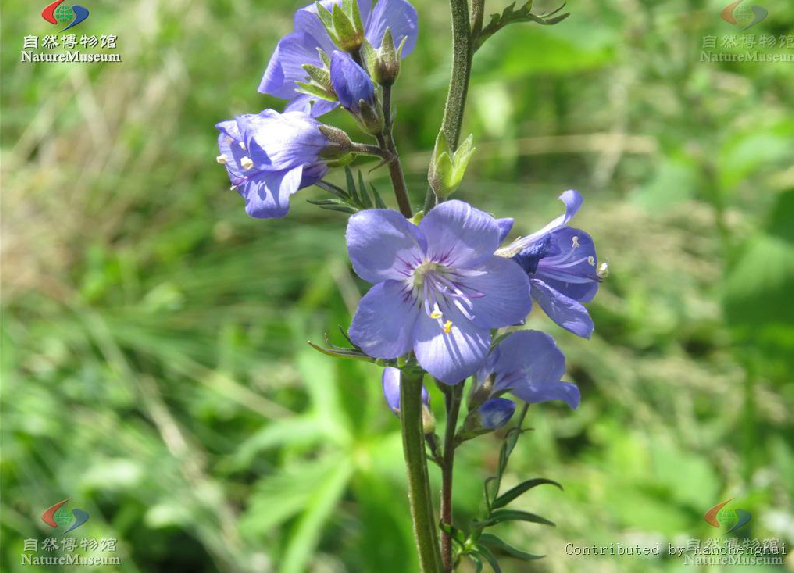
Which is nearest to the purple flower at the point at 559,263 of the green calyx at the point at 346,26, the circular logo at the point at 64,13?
the green calyx at the point at 346,26

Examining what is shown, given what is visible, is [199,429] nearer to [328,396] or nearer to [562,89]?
[328,396]

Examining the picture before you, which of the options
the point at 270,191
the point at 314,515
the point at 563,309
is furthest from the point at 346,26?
the point at 314,515

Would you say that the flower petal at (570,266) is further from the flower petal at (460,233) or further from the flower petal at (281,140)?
the flower petal at (281,140)

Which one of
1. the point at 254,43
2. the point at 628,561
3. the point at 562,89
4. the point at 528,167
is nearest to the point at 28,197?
the point at 254,43

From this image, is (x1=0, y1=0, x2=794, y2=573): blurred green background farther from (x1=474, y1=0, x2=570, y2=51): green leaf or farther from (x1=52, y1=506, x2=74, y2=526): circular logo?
(x1=474, y1=0, x2=570, y2=51): green leaf

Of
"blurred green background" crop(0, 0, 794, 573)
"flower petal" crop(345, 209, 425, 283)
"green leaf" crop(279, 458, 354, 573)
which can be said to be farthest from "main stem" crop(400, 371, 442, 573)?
"green leaf" crop(279, 458, 354, 573)
